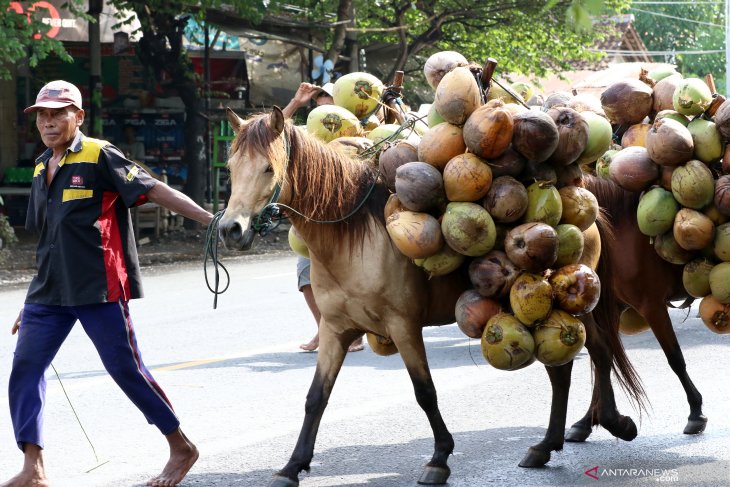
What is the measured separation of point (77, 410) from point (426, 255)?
2944 mm

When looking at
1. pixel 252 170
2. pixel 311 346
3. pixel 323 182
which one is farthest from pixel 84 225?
pixel 311 346

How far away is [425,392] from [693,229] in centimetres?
162

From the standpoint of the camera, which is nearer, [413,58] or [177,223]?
[177,223]

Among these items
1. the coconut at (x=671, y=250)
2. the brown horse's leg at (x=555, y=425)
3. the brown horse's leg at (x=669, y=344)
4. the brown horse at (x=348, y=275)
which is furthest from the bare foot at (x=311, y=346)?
the coconut at (x=671, y=250)

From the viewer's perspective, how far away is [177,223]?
20031 millimetres

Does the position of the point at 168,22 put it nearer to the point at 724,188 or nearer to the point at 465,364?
the point at 465,364

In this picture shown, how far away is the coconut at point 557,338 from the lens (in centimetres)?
486

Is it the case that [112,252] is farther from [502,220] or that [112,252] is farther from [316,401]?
[502,220]

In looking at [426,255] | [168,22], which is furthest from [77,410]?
[168,22]

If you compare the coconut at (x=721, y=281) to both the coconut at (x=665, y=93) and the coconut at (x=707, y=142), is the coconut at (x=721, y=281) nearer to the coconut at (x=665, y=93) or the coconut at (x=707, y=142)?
the coconut at (x=707, y=142)

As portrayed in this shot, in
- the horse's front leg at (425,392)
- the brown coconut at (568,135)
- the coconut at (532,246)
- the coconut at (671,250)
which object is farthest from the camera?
the coconut at (671,250)

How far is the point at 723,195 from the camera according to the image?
5.32 metres

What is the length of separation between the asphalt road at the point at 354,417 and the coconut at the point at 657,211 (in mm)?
1242

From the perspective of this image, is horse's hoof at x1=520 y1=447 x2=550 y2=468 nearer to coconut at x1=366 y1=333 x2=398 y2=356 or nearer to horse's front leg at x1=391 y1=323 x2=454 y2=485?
horse's front leg at x1=391 y1=323 x2=454 y2=485
